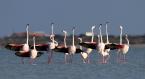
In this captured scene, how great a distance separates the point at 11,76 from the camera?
160 feet

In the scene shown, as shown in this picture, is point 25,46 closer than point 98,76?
No

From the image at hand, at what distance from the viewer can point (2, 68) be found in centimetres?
5650

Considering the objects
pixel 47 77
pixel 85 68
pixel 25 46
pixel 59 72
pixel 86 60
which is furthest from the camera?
pixel 86 60

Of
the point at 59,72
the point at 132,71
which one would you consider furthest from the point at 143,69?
the point at 59,72

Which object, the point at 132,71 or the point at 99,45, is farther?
the point at 99,45

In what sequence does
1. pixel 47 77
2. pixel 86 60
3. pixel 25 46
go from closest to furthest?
pixel 47 77, pixel 25 46, pixel 86 60

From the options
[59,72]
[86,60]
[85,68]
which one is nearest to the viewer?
[59,72]

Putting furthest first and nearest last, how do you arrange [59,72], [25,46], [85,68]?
[25,46], [85,68], [59,72]

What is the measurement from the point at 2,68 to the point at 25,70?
3500mm

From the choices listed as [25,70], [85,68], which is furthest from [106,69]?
[25,70]

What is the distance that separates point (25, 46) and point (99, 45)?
495 cm

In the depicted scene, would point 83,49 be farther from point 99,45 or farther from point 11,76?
point 11,76

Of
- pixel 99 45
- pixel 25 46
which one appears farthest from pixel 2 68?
pixel 99 45

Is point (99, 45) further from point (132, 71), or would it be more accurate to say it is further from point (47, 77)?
point (47, 77)
